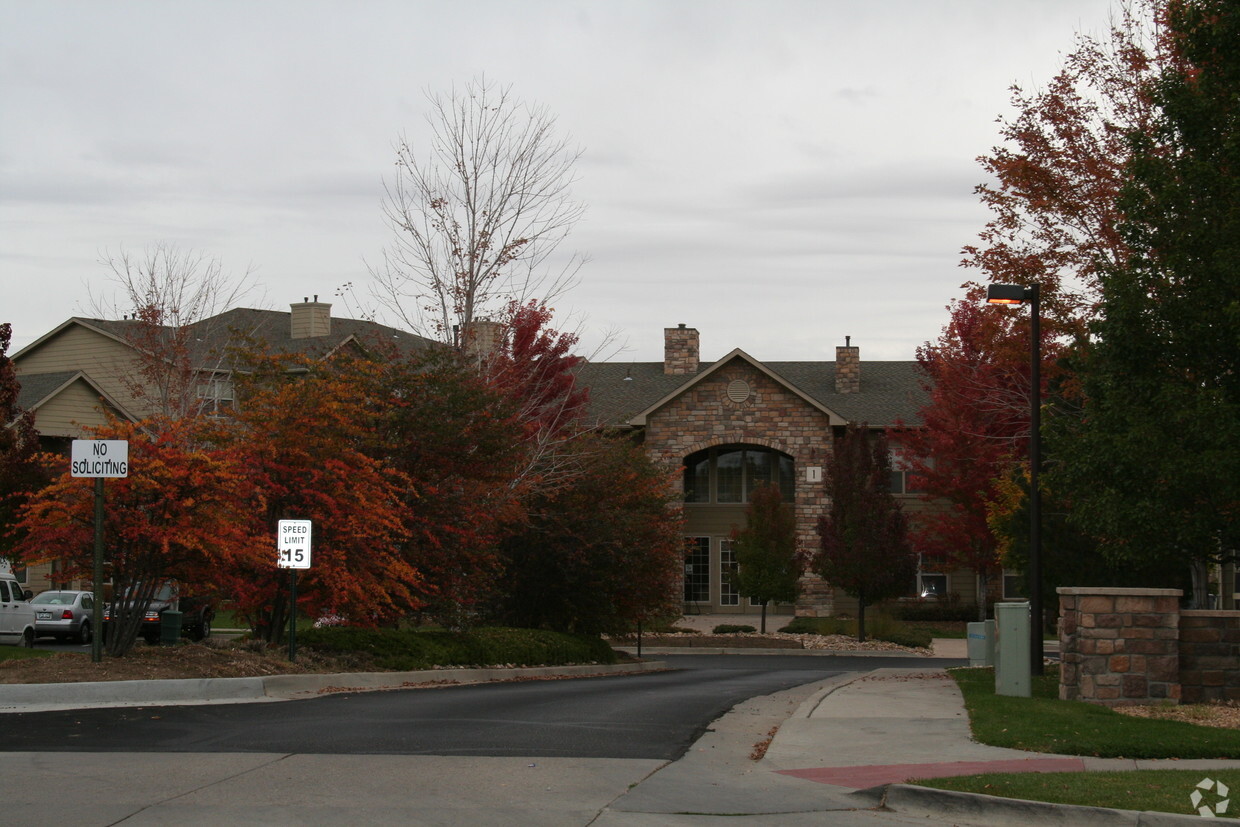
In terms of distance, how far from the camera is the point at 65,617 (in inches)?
1169

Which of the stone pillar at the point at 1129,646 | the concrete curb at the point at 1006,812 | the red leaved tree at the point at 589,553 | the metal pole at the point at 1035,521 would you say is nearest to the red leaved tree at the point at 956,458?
the red leaved tree at the point at 589,553

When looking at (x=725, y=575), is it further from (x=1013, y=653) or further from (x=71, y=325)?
(x=1013, y=653)

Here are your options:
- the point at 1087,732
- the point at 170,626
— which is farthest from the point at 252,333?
the point at 1087,732

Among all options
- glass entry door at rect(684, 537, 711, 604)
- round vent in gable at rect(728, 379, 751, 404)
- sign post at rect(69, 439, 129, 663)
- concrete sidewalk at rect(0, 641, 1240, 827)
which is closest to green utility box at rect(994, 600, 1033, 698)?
concrete sidewalk at rect(0, 641, 1240, 827)

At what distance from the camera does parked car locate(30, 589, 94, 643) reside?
29.6 m

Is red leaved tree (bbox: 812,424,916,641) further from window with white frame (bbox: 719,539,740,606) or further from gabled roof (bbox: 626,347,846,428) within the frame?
window with white frame (bbox: 719,539,740,606)

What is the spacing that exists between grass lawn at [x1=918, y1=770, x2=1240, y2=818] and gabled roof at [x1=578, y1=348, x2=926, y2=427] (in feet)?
112

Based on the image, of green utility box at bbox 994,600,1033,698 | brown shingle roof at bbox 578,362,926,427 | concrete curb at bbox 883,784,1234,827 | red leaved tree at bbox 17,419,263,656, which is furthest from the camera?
brown shingle roof at bbox 578,362,926,427

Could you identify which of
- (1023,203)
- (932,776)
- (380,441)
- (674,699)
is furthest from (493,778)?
(1023,203)

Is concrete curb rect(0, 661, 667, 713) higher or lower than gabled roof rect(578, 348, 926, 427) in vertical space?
lower

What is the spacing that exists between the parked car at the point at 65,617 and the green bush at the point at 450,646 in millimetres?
10420

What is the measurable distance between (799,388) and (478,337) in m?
23.7

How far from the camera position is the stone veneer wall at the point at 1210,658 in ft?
49.7

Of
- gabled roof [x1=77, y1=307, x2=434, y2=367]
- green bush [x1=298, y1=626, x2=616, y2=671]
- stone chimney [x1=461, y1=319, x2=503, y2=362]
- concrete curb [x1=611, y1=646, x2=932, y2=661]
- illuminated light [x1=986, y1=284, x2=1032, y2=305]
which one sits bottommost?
concrete curb [x1=611, y1=646, x2=932, y2=661]
